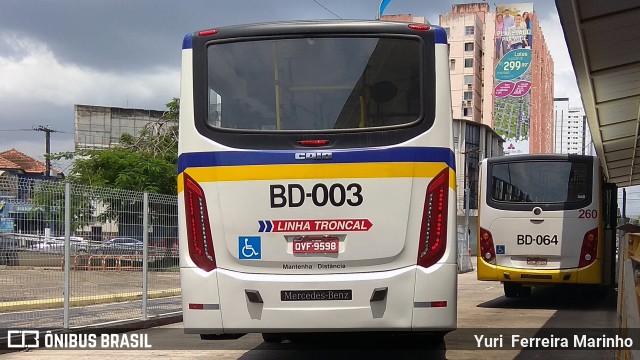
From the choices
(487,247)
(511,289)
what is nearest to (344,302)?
(487,247)

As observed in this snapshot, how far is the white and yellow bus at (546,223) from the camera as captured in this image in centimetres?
1410

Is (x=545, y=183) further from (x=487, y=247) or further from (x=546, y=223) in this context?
(x=487, y=247)

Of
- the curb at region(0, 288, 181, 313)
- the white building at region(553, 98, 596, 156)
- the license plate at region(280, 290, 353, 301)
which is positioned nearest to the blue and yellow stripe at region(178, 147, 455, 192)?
the license plate at region(280, 290, 353, 301)

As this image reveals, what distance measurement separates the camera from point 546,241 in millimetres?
14211

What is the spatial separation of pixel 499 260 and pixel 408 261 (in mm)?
8643

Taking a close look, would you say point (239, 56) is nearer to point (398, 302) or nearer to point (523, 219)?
point (398, 302)

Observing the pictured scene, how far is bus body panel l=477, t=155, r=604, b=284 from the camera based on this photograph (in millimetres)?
14094

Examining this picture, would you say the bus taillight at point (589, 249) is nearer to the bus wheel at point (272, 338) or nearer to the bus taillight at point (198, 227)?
→ the bus wheel at point (272, 338)

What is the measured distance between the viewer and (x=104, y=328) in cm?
1061

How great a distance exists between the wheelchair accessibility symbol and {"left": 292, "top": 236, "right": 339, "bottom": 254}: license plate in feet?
1.08

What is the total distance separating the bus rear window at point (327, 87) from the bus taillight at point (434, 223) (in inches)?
25.7

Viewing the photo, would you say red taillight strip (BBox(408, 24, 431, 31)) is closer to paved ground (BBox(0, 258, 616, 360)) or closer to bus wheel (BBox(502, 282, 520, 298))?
paved ground (BBox(0, 258, 616, 360))

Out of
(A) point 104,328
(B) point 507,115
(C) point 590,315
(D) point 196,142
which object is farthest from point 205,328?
(B) point 507,115

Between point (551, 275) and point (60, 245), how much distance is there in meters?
8.88
